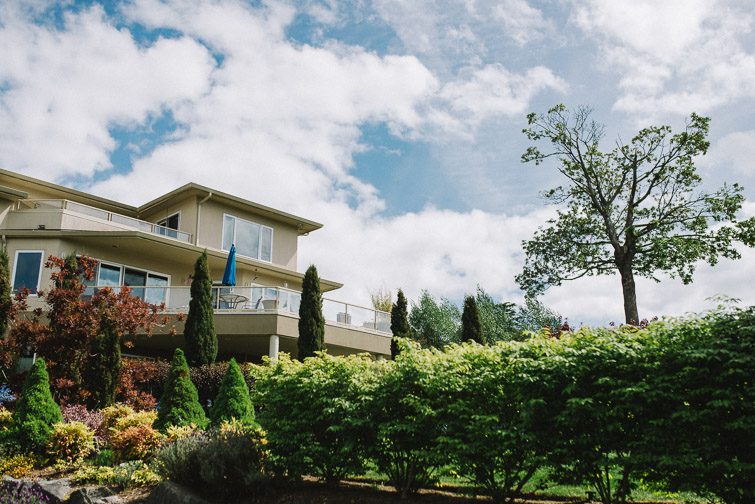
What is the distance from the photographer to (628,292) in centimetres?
2669

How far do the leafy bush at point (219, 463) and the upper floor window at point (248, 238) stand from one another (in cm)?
1806

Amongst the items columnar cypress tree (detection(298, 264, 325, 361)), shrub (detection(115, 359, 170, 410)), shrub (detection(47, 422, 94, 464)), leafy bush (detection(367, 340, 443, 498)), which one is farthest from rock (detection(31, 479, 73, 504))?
columnar cypress tree (detection(298, 264, 325, 361))

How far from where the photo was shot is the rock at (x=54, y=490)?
34.1 ft

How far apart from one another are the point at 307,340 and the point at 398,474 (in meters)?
12.5

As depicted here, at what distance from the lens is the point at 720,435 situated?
21.7 ft

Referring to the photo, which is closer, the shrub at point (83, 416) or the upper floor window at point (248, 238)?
the shrub at point (83, 416)

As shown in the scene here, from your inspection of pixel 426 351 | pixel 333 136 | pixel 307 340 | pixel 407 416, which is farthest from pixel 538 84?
pixel 307 340

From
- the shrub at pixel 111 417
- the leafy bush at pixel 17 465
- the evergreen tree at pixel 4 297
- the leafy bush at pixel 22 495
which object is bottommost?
the leafy bush at pixel 22 495

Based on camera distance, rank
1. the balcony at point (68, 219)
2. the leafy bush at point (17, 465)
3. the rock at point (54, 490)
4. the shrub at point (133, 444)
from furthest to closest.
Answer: the balcony at point (68, 219) → the leafy bush at point (17, 465) → the shrub at point (133, 444) → the rock at point (54, 490)

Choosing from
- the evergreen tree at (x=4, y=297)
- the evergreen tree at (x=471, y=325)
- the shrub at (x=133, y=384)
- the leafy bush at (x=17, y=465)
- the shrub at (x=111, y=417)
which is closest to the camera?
the leafy bush at (x=17, y=465)

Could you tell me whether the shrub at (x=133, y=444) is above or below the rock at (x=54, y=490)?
above

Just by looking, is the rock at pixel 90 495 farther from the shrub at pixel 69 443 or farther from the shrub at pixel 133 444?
the shrub at pixel 69 443

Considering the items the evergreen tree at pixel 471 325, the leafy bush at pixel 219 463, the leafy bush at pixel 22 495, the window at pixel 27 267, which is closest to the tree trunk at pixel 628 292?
the evergreen tree at pixel 471 325

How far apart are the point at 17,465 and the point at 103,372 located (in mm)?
4031
